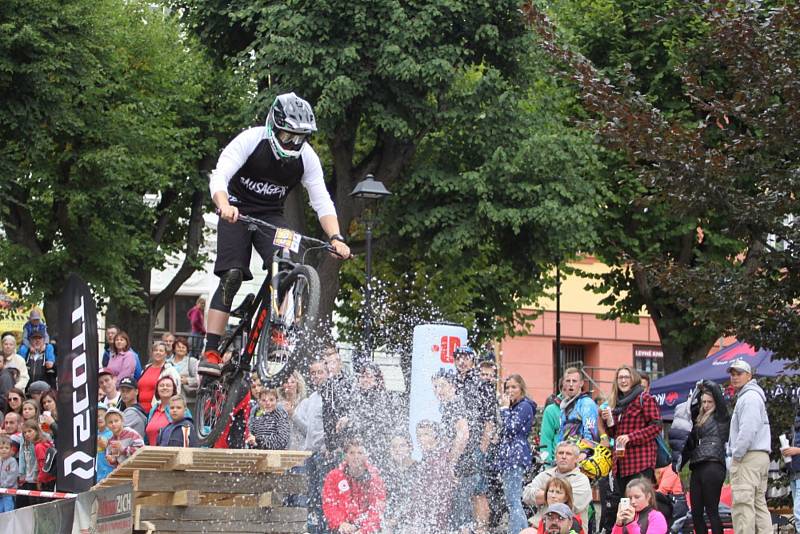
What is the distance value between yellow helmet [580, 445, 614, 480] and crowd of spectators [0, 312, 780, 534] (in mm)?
20

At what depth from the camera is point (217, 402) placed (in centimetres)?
1016

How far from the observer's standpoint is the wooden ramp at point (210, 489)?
9.53 metres

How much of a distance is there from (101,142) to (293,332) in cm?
1736

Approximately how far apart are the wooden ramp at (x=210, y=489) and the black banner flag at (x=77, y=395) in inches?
67.2

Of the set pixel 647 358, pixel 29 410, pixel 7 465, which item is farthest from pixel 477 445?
pixel 647 358

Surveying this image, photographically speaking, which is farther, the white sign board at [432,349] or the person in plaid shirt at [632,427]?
the white sign board at [432,349]

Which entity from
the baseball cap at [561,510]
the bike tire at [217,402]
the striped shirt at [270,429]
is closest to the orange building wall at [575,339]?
the striped shirt at [270,429]

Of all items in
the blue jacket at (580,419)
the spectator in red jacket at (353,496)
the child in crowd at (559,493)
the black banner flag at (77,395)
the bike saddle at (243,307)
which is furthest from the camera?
the blue jacket at (580,419)

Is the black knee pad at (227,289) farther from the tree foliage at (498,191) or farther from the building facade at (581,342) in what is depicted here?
the building facade at (581,342)

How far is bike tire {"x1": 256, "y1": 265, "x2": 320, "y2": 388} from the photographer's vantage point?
9.45m

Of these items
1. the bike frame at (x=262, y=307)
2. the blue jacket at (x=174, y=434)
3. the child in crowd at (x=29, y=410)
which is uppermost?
the bike frame at (x=262, y=307)

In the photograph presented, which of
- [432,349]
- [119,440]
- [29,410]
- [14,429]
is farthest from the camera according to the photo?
[432,349]

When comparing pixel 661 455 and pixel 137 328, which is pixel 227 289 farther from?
pixel 137 328

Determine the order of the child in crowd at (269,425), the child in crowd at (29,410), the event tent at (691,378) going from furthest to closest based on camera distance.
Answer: the event tent at (691,378)
the child in crowd at (29,410)
the child in crowd at (269,425)
